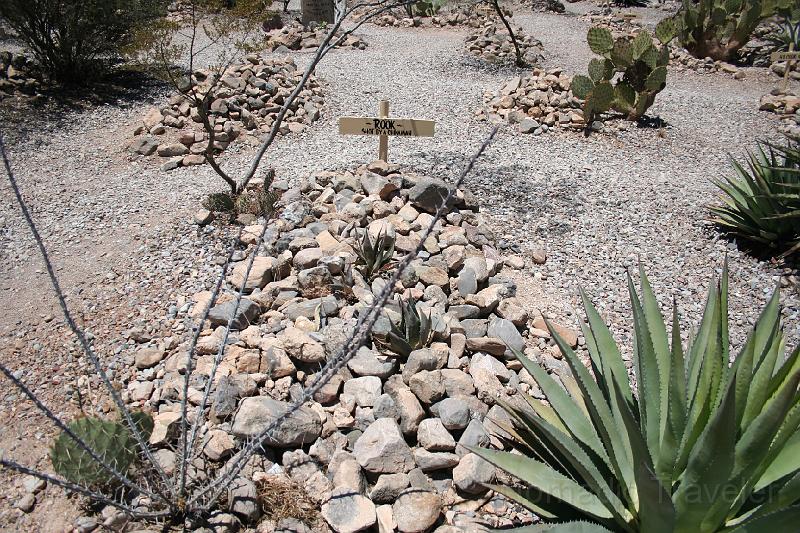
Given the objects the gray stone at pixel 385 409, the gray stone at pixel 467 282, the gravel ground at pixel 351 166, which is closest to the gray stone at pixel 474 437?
the gray stone at pixel 385 409

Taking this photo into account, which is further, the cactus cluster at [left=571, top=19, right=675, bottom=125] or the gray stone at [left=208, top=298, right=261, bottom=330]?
the cactus cluster at [left=571, top=19, right=675, bottom=125]

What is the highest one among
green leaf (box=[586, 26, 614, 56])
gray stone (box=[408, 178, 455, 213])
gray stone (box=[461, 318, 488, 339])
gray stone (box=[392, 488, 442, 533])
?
green leaf (box=[586, 26, 614, 56])

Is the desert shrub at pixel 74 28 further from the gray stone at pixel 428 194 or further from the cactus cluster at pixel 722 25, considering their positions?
the cactus cluster at pixel 722 25

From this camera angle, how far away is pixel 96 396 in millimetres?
3109

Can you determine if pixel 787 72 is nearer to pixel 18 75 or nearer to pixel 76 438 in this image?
pixel 76 438

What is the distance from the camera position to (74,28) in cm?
879

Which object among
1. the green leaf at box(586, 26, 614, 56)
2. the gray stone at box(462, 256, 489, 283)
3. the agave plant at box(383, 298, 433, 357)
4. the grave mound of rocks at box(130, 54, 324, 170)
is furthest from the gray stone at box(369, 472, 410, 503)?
the green leaf at box(586, 26, 614, 56)

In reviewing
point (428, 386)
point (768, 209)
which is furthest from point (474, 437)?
point (768, 209)

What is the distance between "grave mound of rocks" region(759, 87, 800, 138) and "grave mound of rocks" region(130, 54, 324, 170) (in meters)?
6.69

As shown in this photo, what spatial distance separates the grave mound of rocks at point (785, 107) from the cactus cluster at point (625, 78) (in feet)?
6.30

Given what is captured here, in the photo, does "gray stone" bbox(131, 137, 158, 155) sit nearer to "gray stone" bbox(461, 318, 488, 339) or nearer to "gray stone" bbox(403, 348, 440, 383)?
"gray stone" bbox(461, 318, 488, 339)

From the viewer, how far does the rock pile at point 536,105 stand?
7727 mm

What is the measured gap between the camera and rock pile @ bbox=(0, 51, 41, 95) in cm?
858

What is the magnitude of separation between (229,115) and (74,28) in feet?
10.9
